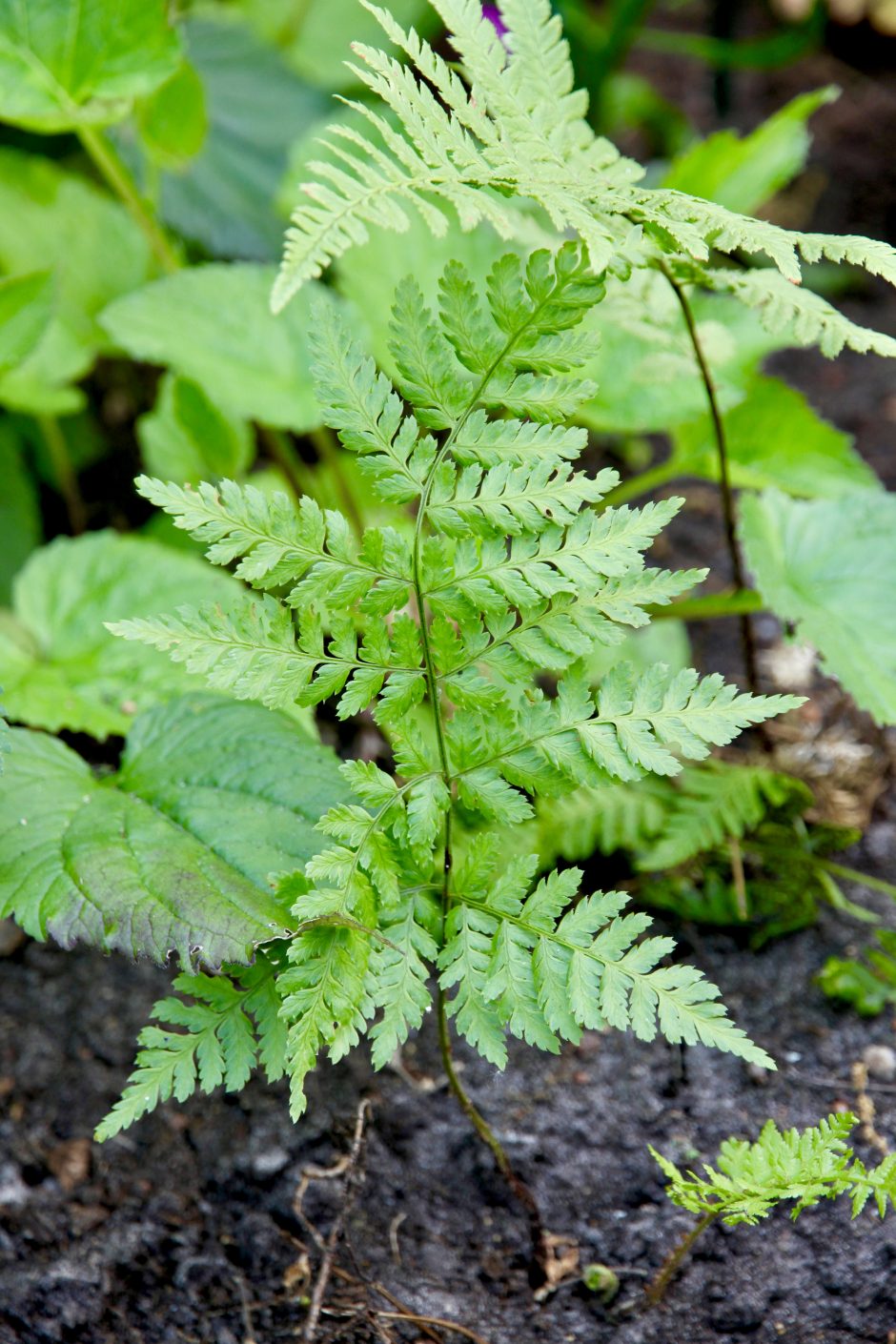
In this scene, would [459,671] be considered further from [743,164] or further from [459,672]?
[743,164]

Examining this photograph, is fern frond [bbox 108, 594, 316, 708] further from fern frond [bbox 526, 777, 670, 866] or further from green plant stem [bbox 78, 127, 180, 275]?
green plant stem [bbox 78, 127, 180, 275]

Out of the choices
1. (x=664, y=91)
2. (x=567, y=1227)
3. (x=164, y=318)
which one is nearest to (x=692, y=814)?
(x=567, y=1227)

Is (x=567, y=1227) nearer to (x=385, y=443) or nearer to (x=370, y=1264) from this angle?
(x=370, y=1264)

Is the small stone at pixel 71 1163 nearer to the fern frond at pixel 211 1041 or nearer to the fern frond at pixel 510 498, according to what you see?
the fern frond at pixel 211 1041

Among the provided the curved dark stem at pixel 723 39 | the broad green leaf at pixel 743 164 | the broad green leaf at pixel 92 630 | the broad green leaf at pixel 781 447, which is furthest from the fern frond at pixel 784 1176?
the curved dark stem at pixel 723 39

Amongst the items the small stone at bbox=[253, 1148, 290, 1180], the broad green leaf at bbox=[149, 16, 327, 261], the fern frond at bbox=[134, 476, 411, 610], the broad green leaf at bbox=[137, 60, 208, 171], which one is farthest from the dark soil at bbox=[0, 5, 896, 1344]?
the broad green leaf at bbox=[149, 16, 327, 261]
